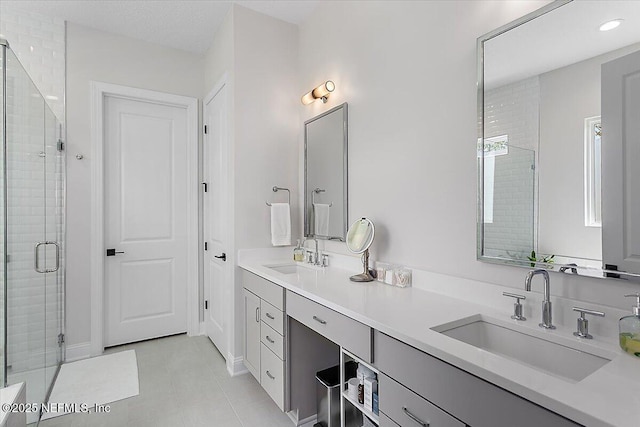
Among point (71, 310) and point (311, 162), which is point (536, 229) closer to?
point (311, 162)

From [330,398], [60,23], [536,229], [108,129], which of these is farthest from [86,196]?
[536,229]

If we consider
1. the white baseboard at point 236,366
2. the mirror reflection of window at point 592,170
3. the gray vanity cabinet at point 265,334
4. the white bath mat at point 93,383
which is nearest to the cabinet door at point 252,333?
the gray vanity cabinet at point 265,334

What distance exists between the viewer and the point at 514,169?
1328 millimetres

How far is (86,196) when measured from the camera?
9.45 feet

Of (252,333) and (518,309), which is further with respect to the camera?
(252,333)

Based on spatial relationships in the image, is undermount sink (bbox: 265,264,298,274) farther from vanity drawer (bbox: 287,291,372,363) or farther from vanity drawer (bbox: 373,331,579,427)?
vanity drawer (bbox: 373,331,579,427)

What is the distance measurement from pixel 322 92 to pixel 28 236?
1.98 m

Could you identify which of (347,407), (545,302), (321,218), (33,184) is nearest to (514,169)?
(545,302)

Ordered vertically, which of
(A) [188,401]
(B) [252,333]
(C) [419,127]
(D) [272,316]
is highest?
(C) [419,127]

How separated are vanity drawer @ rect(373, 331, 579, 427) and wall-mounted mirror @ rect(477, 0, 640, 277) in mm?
587

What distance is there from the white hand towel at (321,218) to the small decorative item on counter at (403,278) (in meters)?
0.80

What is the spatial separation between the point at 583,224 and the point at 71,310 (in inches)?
137

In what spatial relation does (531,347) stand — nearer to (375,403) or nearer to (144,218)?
(375,403)

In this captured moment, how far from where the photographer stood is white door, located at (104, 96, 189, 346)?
3.05 meters
